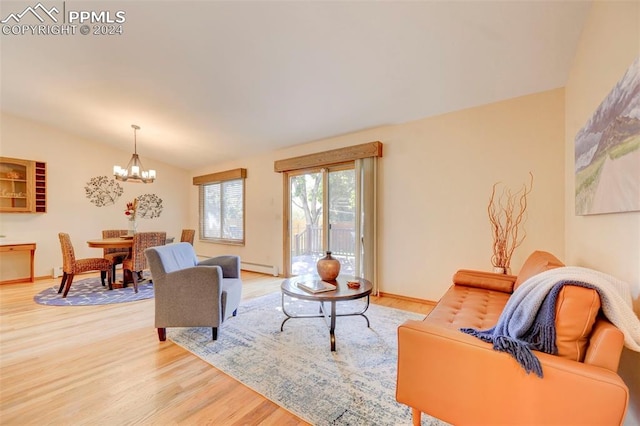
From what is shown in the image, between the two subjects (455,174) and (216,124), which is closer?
(455,174)

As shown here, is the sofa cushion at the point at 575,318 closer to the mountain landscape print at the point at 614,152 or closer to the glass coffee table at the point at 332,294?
the mountain landscape print at the point at 614,152

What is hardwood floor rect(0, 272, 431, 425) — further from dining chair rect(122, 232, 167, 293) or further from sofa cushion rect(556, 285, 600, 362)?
sofa cushion rect(556, 285, 600, 362)

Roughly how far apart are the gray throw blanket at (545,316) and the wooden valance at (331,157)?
2.78 metres

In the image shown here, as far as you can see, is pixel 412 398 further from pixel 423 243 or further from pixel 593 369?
pixel 423 243

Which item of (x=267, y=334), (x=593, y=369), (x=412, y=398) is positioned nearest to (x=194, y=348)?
(x=267, y=334)

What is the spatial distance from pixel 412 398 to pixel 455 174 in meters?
2.67

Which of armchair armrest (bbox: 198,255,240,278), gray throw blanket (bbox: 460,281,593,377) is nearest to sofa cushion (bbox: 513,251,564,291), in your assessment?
gray throw blanket (bbox: 460,281,593,377)

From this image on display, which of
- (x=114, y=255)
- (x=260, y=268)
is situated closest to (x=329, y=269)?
(x=260, y=268)

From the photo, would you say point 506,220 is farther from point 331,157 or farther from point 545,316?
point 331,157

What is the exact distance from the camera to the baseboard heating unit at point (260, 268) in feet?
16.7

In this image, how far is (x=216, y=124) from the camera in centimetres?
419

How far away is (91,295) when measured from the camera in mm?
3842

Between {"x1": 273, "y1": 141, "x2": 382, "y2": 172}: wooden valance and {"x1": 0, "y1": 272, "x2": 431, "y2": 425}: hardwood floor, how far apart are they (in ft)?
9.00

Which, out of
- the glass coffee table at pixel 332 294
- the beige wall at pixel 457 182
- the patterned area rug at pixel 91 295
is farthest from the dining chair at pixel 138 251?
the beige wall at pixel 457 182
